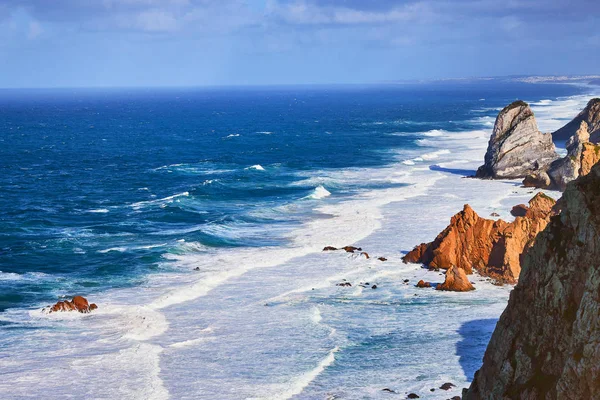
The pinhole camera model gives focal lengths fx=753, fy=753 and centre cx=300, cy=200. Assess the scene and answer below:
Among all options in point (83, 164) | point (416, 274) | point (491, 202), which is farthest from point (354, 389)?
point (83, 164)

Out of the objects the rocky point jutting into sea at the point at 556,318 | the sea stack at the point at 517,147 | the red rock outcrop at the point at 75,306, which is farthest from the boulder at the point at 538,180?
the rocky point jutting into sea at the point at 556,318

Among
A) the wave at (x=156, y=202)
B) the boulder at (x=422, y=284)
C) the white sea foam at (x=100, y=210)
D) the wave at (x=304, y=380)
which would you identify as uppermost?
the wave at (x=156, y=202)

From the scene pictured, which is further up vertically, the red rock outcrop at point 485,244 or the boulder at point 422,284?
the red rock outcrop at point 485,244

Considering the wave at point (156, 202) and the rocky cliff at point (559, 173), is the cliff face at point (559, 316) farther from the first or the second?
the wave at point (156, 202)

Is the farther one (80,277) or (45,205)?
(45,205)

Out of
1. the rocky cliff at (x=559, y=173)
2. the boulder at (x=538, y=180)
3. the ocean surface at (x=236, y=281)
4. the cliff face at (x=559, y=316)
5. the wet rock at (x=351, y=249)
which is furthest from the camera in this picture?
the boulder at (x=538, y=180)

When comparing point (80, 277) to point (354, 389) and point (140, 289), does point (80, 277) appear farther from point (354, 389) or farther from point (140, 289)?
point (354, 389)

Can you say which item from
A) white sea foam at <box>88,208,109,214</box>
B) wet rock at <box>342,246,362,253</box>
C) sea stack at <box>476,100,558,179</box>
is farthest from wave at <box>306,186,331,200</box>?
wet rock at <box>342,246,362,253</box>

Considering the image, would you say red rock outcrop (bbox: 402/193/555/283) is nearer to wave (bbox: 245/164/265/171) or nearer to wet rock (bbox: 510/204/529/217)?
wet rock (bbox: 510/204/529/217)
